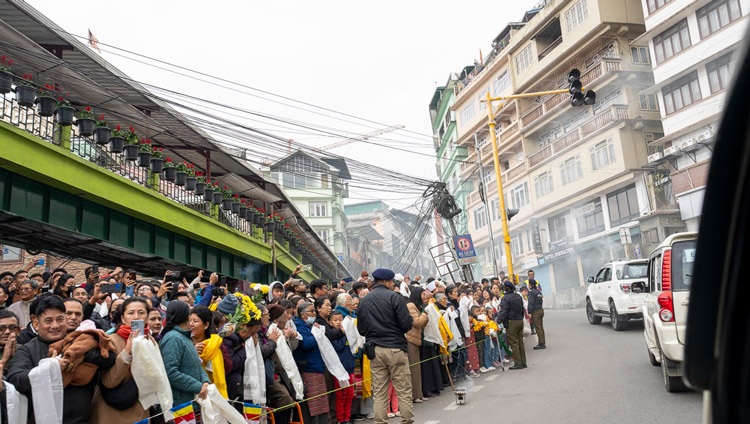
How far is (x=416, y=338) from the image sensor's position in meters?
11.3

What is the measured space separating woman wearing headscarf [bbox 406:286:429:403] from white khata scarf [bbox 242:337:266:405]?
4.07m

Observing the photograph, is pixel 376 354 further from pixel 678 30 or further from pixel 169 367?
pixel 678 30

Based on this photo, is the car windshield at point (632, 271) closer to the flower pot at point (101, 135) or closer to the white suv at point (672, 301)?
the white suv at point (672, 301)

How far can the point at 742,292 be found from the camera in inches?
50.2

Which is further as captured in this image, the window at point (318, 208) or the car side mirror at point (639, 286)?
the window at point (318, 208)

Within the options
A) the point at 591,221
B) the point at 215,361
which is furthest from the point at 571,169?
the point at 215,361

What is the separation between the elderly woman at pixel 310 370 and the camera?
848 centimetres

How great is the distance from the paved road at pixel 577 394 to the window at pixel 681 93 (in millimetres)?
18857

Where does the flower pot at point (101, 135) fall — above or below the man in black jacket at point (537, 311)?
above

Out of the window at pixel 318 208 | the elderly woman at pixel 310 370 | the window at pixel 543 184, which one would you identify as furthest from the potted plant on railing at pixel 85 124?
the window at pixel 318 208

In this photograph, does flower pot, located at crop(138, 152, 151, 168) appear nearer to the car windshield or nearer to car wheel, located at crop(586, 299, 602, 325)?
the car windshield

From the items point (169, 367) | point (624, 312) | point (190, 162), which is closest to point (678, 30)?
point (624, 312)

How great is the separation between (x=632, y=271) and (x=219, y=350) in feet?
44.4

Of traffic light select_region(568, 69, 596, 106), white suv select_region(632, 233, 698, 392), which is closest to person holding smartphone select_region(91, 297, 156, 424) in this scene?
white suv select_region(632, 233, 698, 392)
